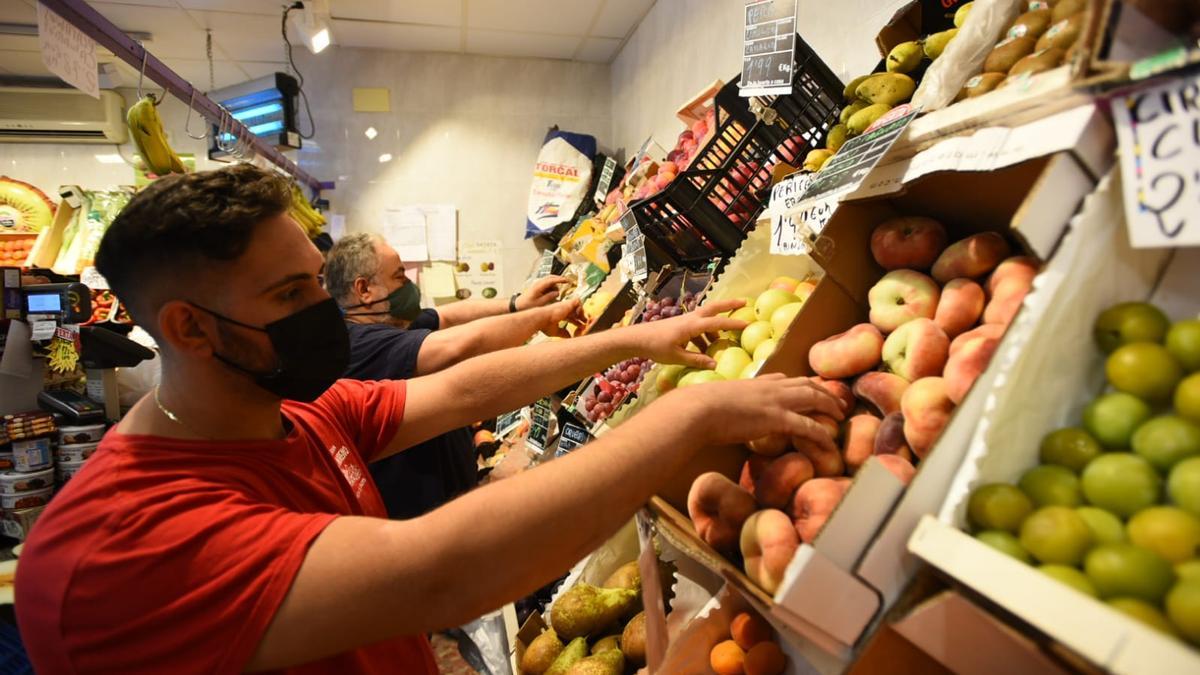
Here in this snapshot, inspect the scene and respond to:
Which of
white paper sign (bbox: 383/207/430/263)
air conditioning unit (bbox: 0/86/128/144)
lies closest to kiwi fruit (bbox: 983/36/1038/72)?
white paper sign (bbox: 383/207/430/263)

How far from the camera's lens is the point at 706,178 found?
2131 mm

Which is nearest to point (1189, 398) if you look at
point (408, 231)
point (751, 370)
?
point (751, 370)

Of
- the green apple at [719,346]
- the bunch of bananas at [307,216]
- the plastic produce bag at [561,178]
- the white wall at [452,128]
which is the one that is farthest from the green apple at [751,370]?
the white wall at [452,128]

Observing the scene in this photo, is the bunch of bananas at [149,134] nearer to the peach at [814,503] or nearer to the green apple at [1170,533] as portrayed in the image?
the peach at [814,503]

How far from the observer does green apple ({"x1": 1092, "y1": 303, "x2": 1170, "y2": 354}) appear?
2.30 ft

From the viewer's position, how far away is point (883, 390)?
1.02m

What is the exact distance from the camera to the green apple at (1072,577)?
58 cm

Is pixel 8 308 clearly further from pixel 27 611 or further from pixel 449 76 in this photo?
pixel 27 611

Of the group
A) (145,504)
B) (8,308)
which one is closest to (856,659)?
(145,504)

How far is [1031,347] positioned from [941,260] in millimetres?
433

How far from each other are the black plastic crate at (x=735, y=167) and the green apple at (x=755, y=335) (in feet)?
2.51

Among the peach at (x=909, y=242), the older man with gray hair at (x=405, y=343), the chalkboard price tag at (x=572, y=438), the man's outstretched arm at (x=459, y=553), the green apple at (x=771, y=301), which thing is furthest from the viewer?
the older man with gray hair at (x=405, y=343)

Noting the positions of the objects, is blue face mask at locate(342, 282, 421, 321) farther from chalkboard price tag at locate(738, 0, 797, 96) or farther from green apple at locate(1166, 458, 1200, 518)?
green apple at locate(1166, 458, 1200, 518)

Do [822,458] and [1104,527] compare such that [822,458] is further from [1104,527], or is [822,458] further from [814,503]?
[1104,527]
